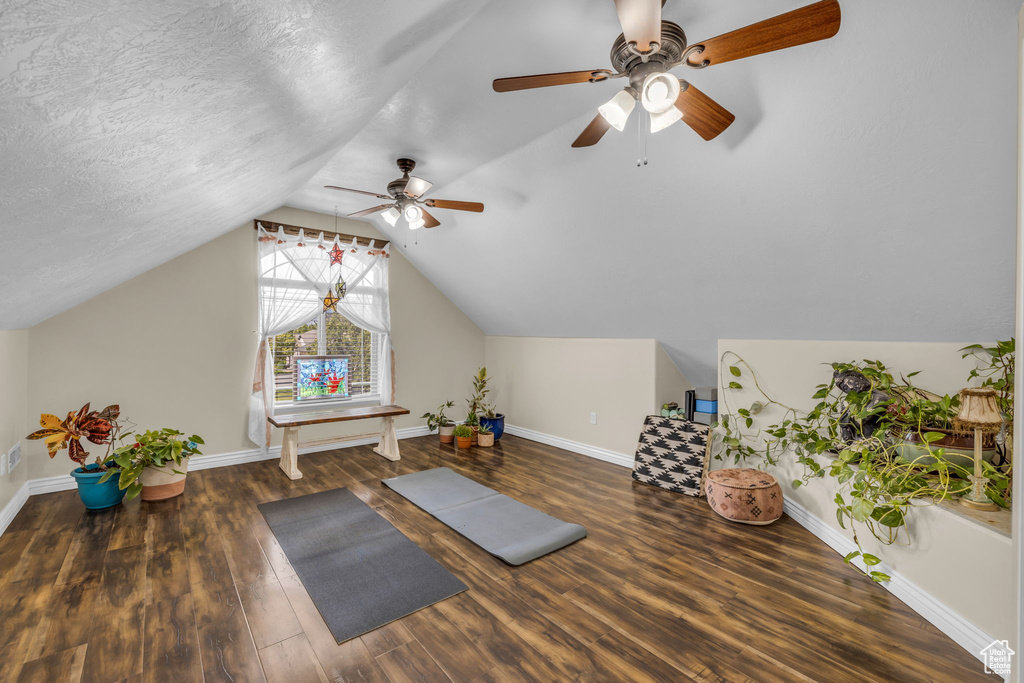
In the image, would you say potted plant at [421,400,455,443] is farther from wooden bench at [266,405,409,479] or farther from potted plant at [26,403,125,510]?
potted plant at [26,403,125,510]

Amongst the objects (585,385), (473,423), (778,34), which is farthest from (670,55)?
(473,423)

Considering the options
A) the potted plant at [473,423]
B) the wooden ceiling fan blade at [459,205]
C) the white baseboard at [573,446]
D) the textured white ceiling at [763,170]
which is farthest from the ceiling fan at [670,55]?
the potted plant at [473,423]

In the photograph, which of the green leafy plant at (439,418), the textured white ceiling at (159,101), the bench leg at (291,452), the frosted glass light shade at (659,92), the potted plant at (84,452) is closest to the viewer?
the textured white ceiling at (159,101)

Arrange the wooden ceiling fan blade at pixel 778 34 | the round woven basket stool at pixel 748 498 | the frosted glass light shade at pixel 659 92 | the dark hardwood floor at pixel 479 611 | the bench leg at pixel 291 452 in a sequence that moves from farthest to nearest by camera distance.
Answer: the bench leg at pixel 291 452, the round woven basket stool at pixel 748 498, the dark hardwood floor at pixel 479 611, the frosted glass light shade at pixel 659 92, the wooden ceiling fan blade at pixel 778 34

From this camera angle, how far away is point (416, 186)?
118 inches

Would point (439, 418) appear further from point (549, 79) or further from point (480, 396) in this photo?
point (549, 79)

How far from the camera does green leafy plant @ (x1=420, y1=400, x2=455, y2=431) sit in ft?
17.7

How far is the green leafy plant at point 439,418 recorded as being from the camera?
17.7ft

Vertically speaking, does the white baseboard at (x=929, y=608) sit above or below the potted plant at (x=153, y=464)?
below

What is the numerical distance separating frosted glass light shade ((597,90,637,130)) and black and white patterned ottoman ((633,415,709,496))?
112 inches

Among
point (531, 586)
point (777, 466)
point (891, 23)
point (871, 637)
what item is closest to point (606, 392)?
point (777, 466)

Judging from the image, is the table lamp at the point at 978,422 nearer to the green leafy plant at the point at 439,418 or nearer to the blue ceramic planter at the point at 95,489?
the green leafy plant at the point at 439,418

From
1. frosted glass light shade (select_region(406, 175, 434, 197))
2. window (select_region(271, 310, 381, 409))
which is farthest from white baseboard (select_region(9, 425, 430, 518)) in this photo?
frosted glass light shade (select_region(406, 175, 434, 197))

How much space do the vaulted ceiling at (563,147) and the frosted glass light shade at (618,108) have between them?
42 cm
